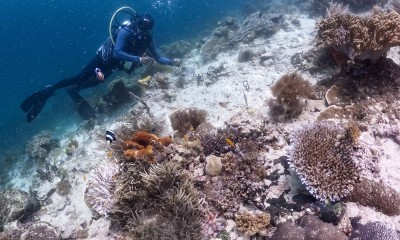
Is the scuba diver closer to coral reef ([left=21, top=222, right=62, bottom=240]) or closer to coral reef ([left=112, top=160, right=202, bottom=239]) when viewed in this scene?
coral reef ([left=21, top=222, right=62, bottom=240])

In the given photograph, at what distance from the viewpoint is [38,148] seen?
37.1ft

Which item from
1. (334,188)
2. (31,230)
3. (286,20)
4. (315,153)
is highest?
(31,230)

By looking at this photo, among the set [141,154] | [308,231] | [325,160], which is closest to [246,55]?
[141,154]

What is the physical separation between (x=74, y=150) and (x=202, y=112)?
5.38 meters

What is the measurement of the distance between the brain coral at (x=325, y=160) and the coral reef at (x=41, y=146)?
10293 millimetres

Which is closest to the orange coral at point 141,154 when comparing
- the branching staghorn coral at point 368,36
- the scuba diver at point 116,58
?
the branching staghorn coral at point 368,36

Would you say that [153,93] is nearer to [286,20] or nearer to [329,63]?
[329,63]

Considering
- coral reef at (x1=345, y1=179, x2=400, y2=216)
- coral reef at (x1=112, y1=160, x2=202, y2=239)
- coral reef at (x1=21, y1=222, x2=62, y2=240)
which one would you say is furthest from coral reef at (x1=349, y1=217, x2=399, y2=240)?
coral reef at (x1=21, y1=222, x2=62, y2=240)

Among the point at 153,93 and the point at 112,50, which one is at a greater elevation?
the point at 112,50

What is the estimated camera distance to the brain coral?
12.7ft

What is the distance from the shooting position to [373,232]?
3.34 meters

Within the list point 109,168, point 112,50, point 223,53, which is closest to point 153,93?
point 112,50

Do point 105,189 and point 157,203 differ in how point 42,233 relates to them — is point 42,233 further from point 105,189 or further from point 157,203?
point 157,203

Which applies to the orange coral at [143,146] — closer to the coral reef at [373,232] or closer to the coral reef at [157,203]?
the coral reef at [157,203]
